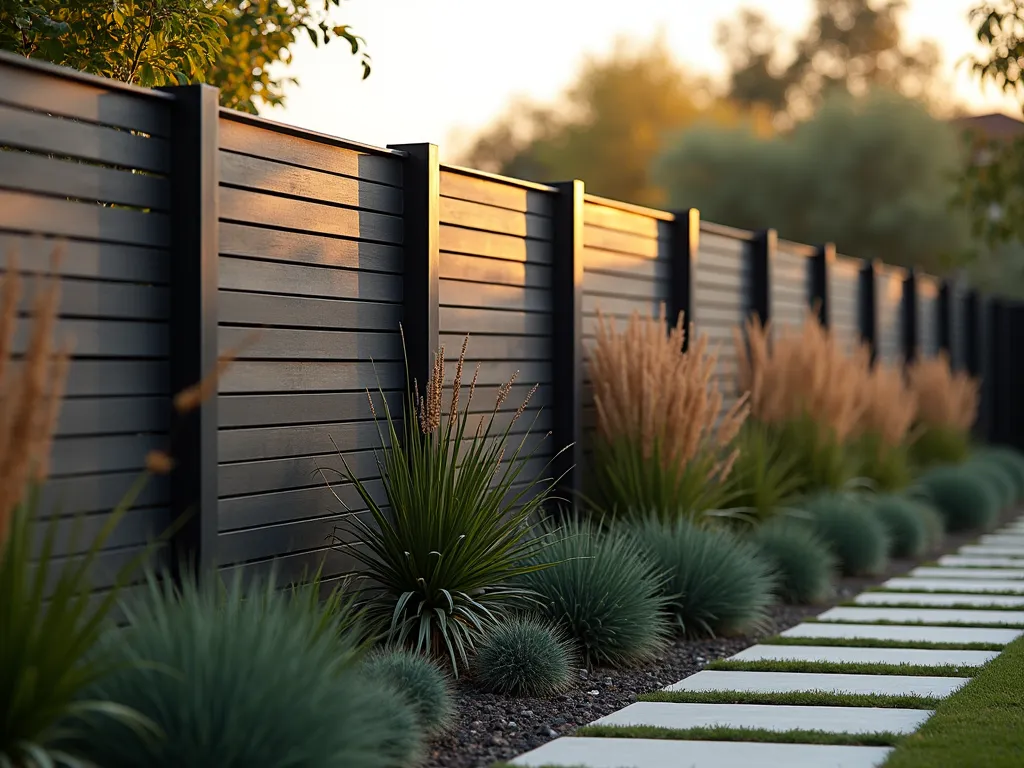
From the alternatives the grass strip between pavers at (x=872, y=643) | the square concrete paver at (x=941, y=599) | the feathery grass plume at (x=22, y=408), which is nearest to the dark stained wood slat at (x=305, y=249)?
the feathery grass plume at (x=22, y=408)

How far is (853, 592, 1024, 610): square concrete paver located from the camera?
6.83 meters

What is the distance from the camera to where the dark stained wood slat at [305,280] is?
425 cm

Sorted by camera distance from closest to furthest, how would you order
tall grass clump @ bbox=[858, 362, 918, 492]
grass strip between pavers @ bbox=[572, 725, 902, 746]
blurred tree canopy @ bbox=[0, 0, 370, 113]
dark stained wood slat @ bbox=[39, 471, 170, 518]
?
dark stained wood slat @ bbox=[39, 471, 170, 518]
grass strip between pavers @ bbox=[572, 725, 902, 746]
blurred tree canopy @ bbox=[0, 0, 370, 113]
tall grass clump @ bbox=[858, 362, 918, 492]

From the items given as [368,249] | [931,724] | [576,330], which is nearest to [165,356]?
[368,249]

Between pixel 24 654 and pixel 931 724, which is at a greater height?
pixel 24 654

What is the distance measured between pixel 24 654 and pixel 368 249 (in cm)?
262

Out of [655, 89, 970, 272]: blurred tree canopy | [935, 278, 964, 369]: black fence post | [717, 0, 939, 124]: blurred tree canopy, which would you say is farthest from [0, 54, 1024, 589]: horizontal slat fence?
[717, 0, 939, 124]: blurred tree canopy

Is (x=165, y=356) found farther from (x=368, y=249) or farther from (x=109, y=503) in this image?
(x=368, y=249)

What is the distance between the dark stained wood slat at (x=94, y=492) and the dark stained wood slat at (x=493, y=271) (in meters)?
1.77

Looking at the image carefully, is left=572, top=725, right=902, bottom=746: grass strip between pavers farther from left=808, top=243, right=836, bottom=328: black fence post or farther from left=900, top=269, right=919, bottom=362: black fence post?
left=900, top=269, right=919, bottom=362: black fence post

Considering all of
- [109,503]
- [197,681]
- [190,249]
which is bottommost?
[197,681]

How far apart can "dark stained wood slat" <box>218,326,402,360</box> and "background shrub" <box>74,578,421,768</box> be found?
120 cm

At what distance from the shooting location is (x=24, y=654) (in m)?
2.68

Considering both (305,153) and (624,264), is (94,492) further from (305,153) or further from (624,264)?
(624,264)
